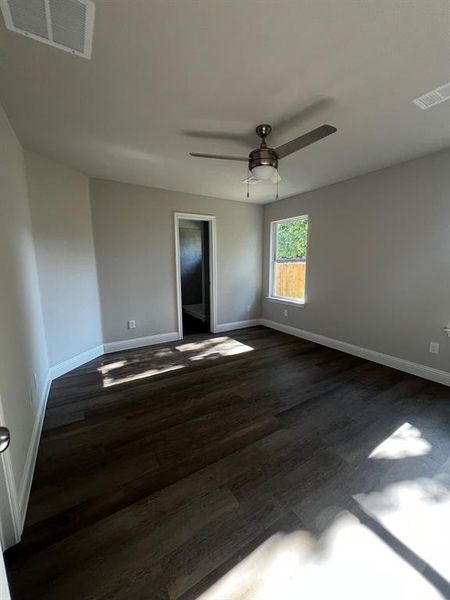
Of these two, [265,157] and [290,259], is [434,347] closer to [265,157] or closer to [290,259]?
[290,259]

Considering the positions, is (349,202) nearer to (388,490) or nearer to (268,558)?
(388,490)

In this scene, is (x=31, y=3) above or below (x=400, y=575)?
above

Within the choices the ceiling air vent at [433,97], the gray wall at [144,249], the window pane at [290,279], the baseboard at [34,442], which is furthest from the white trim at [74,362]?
the ceiling air vent at [433,97]

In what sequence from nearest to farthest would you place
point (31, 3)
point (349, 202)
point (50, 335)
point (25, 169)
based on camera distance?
point (31, 3) → point (25, 169) → point (50, 335) → point (349, 202)

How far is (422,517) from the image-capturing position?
1.34 metres

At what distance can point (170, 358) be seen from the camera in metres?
3.54

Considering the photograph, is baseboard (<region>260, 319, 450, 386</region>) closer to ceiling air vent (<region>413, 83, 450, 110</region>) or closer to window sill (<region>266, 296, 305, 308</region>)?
window sill (<region>266, 296, 305, 308</region>)

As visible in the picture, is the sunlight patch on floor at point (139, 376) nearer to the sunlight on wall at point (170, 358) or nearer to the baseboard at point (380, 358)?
the sunlight on wall at point (170, 358)

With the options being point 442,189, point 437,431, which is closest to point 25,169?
point 442,189

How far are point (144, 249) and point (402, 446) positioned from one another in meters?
3.83

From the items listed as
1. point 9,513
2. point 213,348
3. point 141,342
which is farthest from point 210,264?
point 9,513

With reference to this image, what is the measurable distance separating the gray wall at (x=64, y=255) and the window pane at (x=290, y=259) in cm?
331

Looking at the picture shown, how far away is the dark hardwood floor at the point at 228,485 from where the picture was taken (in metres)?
1.10

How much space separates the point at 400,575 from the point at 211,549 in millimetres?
860
